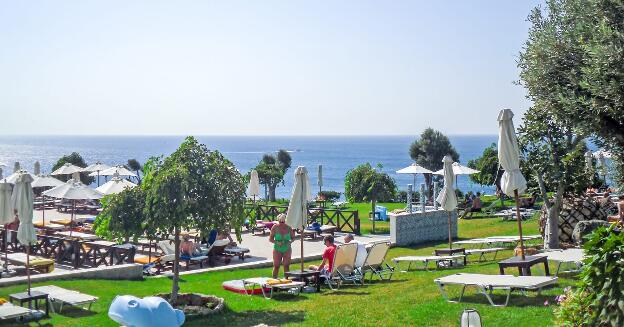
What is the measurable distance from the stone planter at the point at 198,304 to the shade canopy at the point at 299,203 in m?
3.02

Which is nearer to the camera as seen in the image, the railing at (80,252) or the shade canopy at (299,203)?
the shade canopy at (299,203)

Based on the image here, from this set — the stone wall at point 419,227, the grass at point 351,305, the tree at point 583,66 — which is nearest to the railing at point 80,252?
the grass at point 351,305

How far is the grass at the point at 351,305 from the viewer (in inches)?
383

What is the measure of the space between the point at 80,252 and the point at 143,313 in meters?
11.1

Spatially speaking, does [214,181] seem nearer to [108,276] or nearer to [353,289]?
[353,289]

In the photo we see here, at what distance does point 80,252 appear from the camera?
709 inches

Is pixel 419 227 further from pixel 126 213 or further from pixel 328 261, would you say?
pixel 126 213

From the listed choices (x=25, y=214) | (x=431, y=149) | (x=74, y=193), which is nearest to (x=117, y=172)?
(x=74, y=193)

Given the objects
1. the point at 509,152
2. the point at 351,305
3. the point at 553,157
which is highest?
the point at 509,152

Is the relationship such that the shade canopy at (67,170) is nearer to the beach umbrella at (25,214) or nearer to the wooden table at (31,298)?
the beach umbrella at (25,214)

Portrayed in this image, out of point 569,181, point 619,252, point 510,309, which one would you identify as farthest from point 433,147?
point 619,252

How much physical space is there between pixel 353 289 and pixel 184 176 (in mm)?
4030

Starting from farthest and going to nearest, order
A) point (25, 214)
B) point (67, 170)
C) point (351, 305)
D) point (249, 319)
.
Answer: point (67, 170) < point (25, 214) < point (351, 305) < point (249, 319)

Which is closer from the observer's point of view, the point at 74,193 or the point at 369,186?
the point at 74,193
